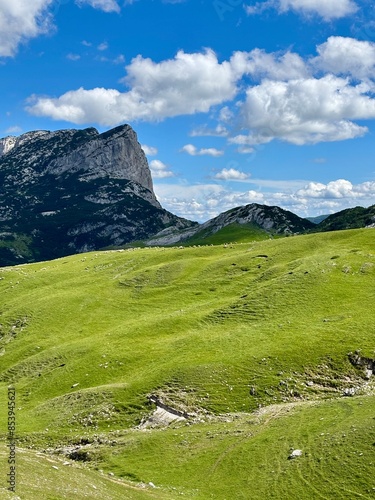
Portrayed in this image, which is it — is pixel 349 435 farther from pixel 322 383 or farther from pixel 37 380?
pixel 37 380

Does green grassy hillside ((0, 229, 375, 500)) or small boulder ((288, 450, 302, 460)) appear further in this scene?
small boulder ((288, 450, 302, 460))

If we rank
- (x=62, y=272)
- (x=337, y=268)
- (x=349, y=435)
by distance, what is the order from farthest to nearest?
(x=62, y=272), (x=337, y=268), (x=349, y=435)

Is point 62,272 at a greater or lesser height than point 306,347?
greater

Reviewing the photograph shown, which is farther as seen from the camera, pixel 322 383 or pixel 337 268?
pixel 337 268

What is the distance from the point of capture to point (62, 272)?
403ft

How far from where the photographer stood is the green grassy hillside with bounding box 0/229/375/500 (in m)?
38.6

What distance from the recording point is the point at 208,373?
5703cm

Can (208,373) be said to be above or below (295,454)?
above

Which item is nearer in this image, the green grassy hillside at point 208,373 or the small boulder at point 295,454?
the green grassy hillside at point 208,373

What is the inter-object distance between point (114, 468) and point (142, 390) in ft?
46.2

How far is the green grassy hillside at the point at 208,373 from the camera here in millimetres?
38594

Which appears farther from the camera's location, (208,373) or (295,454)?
(208,373)

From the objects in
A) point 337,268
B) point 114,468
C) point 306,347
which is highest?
point 337,268

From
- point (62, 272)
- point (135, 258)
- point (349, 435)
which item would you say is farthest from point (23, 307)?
point (349, 435)
